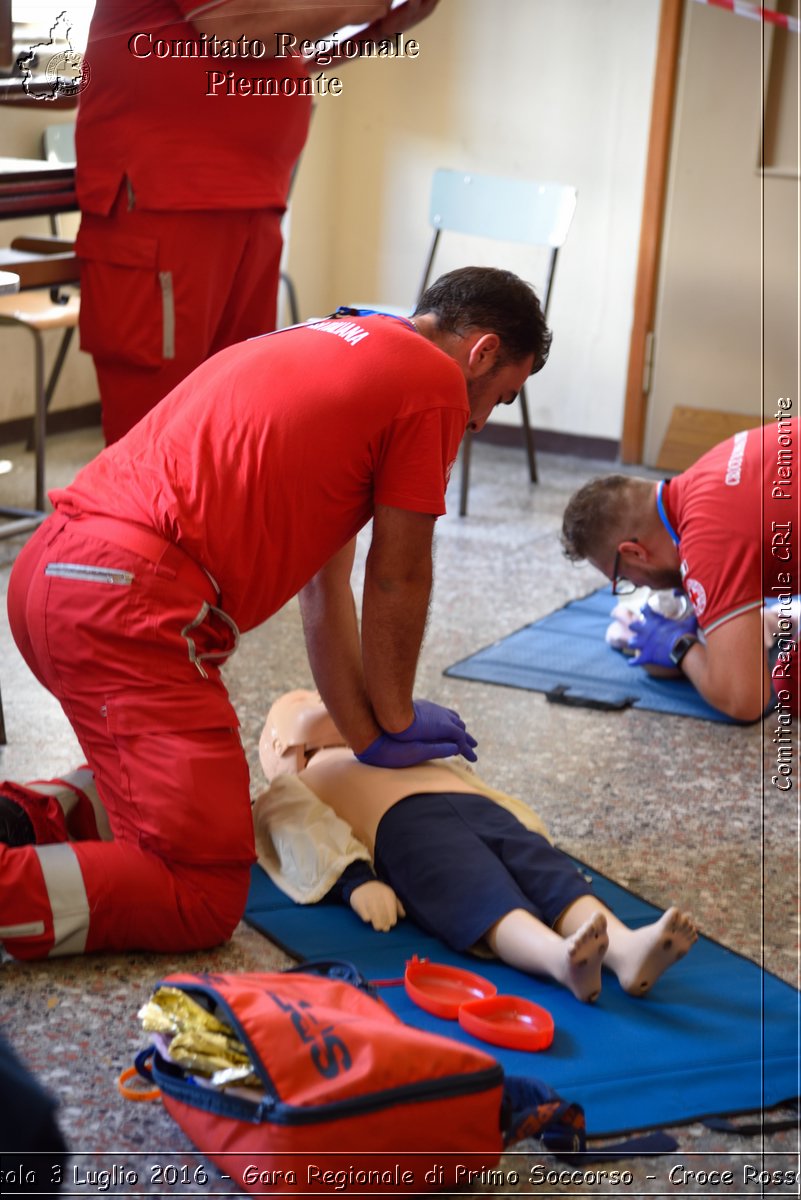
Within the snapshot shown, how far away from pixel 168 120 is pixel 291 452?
1168mm

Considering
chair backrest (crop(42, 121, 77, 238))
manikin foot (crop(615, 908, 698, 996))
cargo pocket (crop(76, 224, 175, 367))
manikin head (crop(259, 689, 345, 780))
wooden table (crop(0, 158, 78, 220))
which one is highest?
chair backrest (crop(42, 121, 77, 238))

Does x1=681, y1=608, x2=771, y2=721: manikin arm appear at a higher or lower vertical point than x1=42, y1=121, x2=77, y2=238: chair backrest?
lower

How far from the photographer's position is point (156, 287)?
265 cm

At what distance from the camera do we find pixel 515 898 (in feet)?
5.56

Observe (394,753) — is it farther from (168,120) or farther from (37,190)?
(37,190)

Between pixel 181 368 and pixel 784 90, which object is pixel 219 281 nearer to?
pixel 181 368

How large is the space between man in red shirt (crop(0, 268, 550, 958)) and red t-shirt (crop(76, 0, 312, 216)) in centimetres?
97

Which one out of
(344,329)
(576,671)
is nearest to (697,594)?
(576,671)

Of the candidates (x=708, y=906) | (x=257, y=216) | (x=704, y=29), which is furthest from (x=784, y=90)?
(x=708, y=906)

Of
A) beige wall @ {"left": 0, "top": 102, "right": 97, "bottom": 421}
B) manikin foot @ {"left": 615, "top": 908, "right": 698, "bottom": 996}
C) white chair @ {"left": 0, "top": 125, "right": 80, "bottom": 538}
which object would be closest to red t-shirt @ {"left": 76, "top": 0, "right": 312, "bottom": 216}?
white chair @ {"left": 0, "top": 125, "right": 80, "bottom": 538}

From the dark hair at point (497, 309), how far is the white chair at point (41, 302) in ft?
4.19

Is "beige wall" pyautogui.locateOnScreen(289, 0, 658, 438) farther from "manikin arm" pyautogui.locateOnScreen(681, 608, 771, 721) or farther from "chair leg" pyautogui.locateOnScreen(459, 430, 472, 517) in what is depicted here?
"manikin arm" pyautogui.locateOnScreen(681, 608, 771, 721)

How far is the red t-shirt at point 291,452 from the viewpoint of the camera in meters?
1.66

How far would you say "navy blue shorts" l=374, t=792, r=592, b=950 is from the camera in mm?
1704
